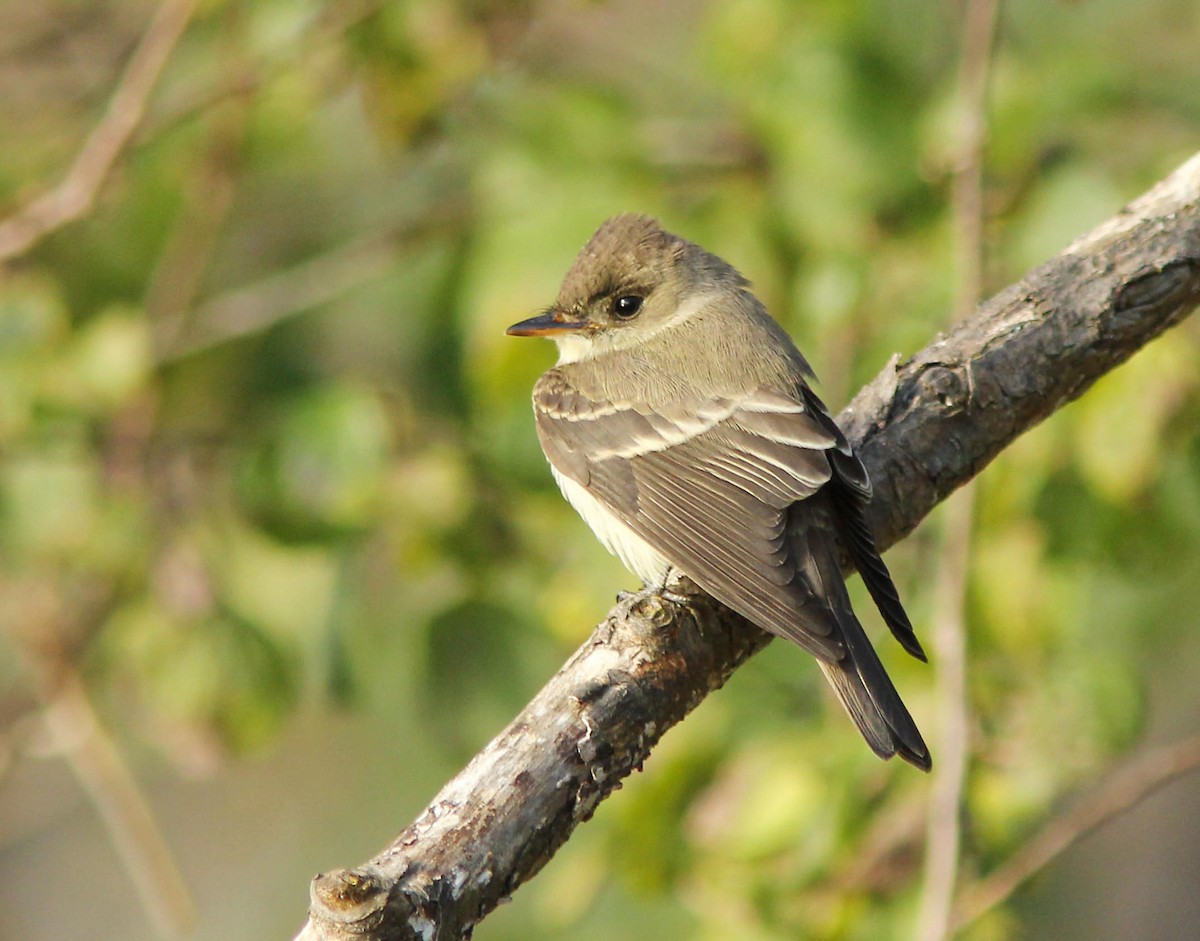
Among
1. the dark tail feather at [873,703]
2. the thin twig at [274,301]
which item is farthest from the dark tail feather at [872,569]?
the thin twig at [274,301]

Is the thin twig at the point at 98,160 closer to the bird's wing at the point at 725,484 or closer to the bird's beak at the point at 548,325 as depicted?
the bird's beak at the point at 548,325

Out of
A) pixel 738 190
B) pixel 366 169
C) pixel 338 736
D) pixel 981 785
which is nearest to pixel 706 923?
pixel 981 785

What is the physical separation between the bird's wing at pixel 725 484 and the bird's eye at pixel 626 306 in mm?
328

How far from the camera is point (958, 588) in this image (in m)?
3.45

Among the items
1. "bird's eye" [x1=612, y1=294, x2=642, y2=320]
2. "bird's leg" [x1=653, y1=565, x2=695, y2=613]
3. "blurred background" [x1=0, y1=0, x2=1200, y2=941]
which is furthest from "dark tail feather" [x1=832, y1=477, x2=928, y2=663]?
"bird's eye" [x1=612, y1=294, x2=642, y2=320]

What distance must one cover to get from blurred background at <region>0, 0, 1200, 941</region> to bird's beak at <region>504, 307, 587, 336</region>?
220 millimetres

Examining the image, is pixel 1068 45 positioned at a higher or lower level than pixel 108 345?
lower

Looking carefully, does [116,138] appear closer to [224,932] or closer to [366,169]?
[366,169]

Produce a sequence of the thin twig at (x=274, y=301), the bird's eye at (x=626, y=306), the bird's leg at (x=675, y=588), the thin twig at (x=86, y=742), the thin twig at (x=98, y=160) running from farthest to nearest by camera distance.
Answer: the thin twig at (x=274, y=301), the thin twig at (x=86, y=742), the thin twig at (x=98, y=160), the bird's eye at (x=626, y=306), the bird's leg at (x=675, y=588)

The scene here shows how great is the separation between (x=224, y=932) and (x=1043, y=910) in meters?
4.60

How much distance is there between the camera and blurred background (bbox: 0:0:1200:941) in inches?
148

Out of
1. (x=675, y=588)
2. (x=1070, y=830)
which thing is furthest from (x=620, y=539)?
(x=1070, y=830)

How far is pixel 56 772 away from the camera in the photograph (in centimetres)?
670

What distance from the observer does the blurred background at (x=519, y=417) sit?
3.75 metres
